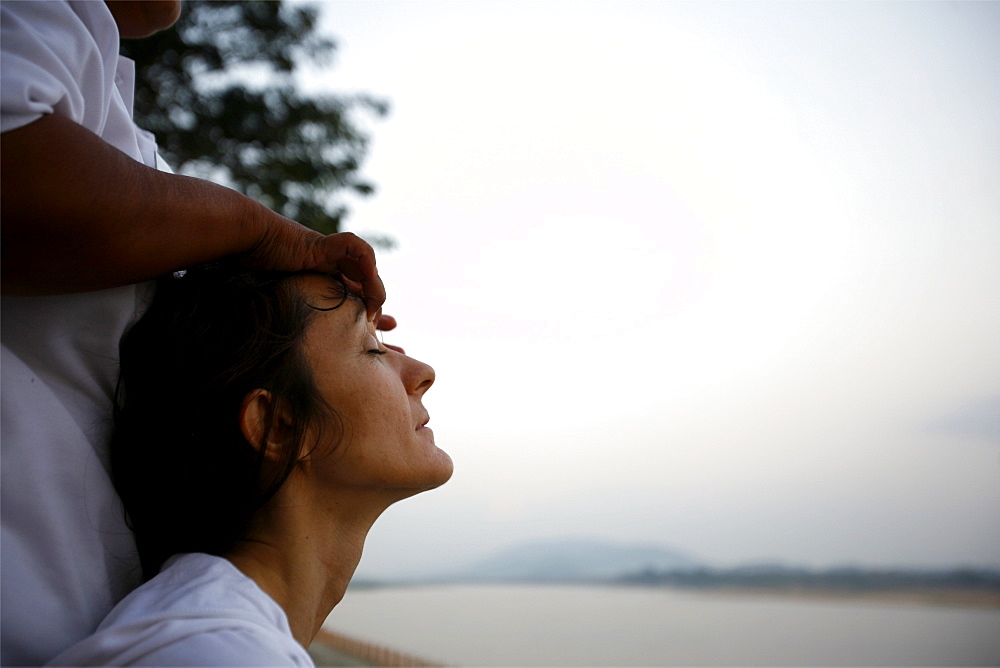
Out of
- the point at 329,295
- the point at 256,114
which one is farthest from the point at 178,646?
the point at 256,114

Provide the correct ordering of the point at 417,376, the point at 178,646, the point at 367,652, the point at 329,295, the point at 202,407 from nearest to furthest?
the point at 178,646, the point at 202,407, the point at 329,295, the point at 417,376, the point at 367,652

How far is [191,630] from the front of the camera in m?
1.12

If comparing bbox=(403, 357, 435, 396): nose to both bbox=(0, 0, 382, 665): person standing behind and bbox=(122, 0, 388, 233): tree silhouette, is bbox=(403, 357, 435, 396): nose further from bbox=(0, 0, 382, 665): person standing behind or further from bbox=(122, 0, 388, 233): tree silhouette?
bbox=(122, 0, 388, 233): tree silhouette

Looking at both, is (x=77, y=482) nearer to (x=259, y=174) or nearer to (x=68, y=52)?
(x=68, y=52)

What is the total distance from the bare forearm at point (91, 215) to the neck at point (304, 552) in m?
0.52

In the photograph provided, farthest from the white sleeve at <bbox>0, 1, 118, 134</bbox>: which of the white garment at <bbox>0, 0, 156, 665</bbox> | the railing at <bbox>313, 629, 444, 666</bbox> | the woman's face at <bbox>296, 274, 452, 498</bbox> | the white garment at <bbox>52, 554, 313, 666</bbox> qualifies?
the railing at <bbox>313, 629, 444, 666</bbox>

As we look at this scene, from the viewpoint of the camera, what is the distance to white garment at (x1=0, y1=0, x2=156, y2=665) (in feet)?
3.96

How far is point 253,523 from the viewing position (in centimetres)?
152

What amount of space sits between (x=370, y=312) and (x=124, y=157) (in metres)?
0.65

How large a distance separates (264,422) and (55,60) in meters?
0.72

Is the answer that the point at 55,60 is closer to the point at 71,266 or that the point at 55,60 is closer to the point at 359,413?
the point at 71,266

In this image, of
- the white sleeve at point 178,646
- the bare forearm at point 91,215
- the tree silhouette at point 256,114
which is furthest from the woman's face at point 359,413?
the tree silhouette at point 256,114

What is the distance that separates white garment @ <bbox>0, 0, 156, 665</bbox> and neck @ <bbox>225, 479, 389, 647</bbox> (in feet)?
0.78

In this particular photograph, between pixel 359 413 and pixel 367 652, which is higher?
pixel 359 413
